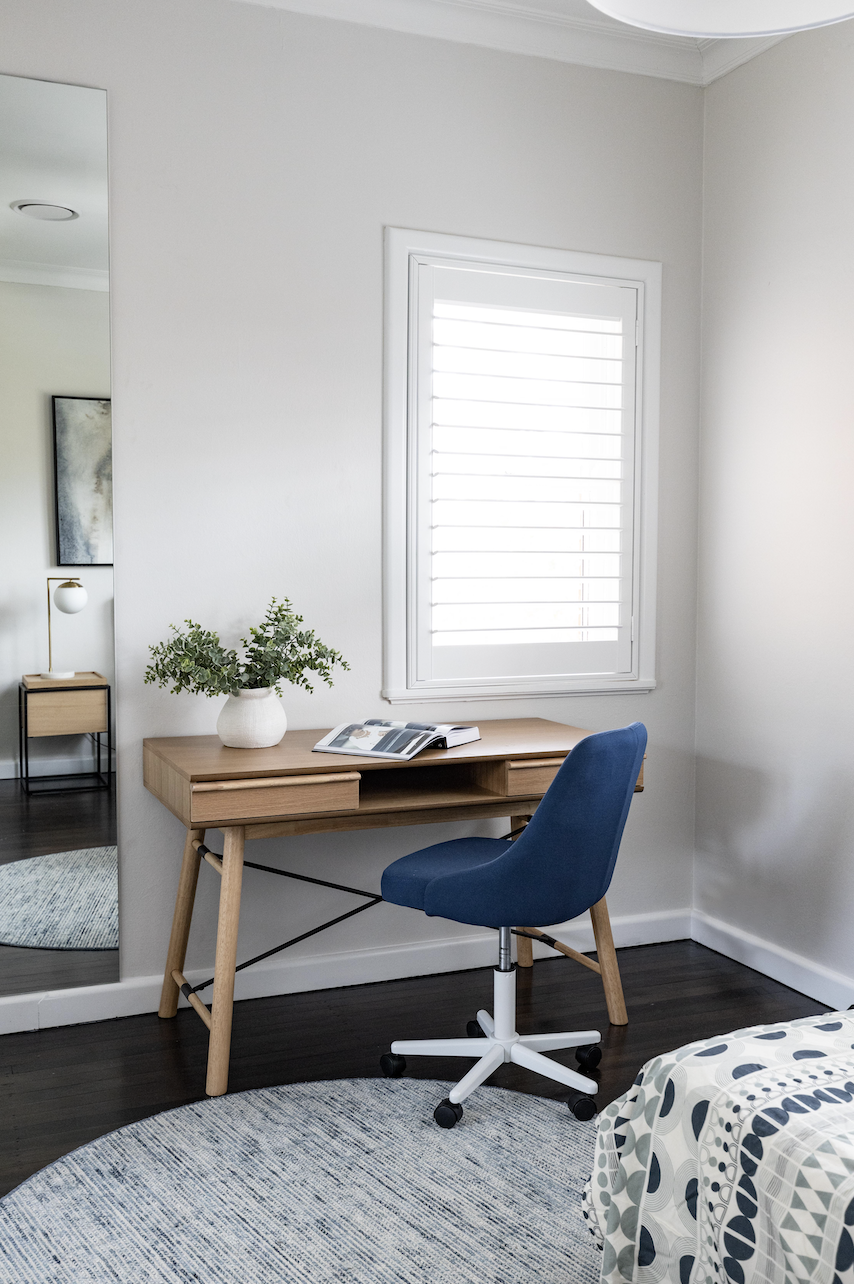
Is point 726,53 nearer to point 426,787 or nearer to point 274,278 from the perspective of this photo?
point 274,278

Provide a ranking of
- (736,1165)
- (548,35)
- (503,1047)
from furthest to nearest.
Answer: (548,35) < (503,1047) < (736,1165)

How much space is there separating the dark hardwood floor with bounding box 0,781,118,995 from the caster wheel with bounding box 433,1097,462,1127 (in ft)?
3.41

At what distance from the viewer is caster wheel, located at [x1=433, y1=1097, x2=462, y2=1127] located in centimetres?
220

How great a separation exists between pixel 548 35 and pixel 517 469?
4.22 ft

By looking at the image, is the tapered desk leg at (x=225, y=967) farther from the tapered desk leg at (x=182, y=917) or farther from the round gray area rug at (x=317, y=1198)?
the tapered desk leg at (x=182, y=917)

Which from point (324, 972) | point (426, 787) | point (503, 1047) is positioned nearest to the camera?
point (503, 1047)

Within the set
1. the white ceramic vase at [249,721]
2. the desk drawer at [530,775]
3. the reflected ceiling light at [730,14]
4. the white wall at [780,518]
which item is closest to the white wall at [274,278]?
the white ceramic vase at [249,721]

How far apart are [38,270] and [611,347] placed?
5.52ft

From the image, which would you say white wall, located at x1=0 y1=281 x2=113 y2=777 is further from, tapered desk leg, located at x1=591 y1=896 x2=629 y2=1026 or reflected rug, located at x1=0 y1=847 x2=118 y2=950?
tapered desk leg, located at x1=591 y1=896 x2=629 y2=1026

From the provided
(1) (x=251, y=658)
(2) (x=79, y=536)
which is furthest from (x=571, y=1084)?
(2) (x=79, y=536)

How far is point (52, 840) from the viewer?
2682 mm

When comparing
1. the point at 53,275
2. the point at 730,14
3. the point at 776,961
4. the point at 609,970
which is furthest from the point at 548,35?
the point at 776,961

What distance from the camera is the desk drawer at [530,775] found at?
8.68 ft

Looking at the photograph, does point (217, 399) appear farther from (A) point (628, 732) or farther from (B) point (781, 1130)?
(B) point (781, 1130)
